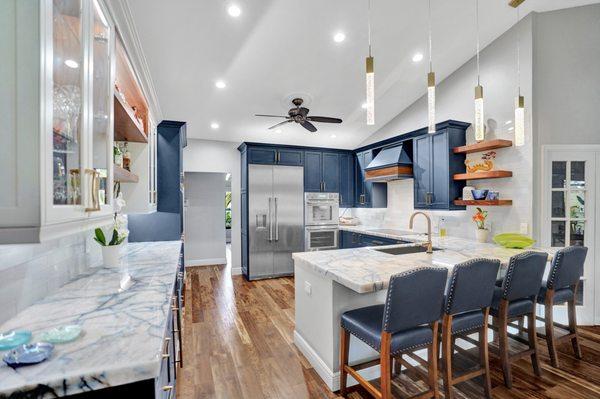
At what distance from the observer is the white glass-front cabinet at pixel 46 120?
807 millimetres

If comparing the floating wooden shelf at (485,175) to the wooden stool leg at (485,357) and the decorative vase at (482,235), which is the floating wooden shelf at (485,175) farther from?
the wooden stool leg at (485,357)

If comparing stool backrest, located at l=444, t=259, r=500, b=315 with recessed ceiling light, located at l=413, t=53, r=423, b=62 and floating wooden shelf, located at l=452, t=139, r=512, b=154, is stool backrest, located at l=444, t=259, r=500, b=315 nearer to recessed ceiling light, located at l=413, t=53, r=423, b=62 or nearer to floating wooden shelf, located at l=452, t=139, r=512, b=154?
floating wooden shelf, located at l=452, t=139, r=512, b=154

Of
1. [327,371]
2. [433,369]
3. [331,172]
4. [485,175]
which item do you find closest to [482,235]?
[485,175]

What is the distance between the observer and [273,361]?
8.83 ft

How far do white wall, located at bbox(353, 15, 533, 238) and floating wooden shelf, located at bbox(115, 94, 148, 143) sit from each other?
4093mm

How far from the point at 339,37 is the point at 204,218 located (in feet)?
15.3

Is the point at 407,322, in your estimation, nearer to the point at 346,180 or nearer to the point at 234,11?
the point at 234,11

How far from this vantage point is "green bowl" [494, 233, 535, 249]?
313 centimetres

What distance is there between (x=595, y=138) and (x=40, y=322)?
5.19 meters

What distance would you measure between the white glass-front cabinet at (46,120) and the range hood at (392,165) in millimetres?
4222

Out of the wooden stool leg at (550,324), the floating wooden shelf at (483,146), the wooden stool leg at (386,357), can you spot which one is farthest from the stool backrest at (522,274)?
the floating wooden shelf at (483,146)

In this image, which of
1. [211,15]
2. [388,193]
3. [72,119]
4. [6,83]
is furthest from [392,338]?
[388,193]

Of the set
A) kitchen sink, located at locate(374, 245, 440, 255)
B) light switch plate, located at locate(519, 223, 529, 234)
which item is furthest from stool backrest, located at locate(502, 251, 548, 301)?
light switch plate, located at locate(519, 223, 529, 234)

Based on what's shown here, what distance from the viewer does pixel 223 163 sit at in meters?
6.07
